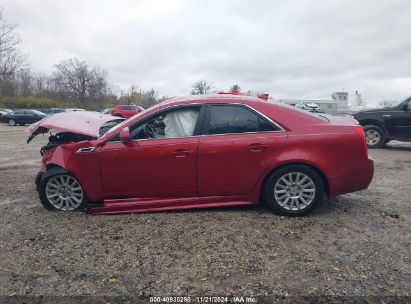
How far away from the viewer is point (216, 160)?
409 cm

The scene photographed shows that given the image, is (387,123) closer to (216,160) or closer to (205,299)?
(216,160)

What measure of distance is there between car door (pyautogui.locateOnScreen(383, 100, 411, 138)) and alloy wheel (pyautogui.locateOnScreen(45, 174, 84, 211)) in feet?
29.2

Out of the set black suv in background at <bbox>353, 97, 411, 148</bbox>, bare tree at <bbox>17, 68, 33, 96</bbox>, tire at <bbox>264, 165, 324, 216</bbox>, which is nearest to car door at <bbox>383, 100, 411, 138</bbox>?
black suv in background at <bbox>353, 97, 411, 148</bbox>

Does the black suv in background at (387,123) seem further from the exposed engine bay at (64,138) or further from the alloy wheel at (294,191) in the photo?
the exposed engine bay at (64,138)

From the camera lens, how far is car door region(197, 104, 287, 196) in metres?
4.07

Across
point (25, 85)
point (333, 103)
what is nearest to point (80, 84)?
point (25, 85)

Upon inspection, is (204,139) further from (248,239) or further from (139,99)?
(139,99)

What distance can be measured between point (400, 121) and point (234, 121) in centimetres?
747

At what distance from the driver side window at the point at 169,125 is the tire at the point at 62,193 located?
3.44 feet

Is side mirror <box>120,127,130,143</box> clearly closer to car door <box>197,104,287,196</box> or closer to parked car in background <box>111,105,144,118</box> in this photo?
car door <box>197,104,287,196</box>

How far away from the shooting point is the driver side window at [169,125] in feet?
13.9

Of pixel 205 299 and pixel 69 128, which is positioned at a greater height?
pixel 69 128

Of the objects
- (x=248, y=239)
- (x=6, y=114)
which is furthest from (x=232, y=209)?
(x=6, y=114)

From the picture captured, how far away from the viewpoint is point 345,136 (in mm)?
4109
